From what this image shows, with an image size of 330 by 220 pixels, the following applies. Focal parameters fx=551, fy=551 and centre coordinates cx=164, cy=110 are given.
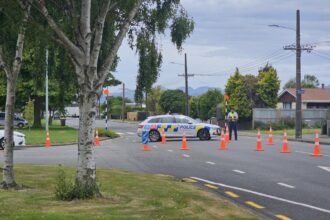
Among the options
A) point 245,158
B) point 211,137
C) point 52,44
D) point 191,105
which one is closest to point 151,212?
point 52,44

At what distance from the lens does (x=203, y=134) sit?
30766 mm

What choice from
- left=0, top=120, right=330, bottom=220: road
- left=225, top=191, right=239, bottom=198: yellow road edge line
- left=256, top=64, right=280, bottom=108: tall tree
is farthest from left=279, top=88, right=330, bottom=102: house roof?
left=225, top=191, right=239, bottom=198: yellow road edge line

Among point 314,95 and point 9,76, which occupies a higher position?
point 314,95

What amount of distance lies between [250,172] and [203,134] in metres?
15.5

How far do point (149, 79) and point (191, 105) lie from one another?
6706 cm

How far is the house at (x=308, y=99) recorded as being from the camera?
69000 millimetres

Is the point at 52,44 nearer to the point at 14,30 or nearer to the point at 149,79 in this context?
the point at 14,30

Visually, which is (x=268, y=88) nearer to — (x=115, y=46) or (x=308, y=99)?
(x=308, y=99)

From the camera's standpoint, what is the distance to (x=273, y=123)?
53.3 m

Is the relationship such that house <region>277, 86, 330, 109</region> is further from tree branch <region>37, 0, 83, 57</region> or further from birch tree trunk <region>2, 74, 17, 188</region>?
tree branch <region>37, 0, 83, 57</region>

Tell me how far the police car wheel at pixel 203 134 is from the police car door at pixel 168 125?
1498 millimetres

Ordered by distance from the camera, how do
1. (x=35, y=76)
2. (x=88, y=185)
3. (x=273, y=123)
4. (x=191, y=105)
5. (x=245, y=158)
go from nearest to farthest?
(x=88, y=185)
(x=35, y=76)
(x=245, y=158)
(x=273, y=123)
(x=191, y=105)

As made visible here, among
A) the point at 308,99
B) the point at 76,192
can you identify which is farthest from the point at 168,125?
the point at 308,99

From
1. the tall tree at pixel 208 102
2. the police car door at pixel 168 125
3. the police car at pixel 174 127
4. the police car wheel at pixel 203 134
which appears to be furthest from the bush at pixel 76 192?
the tall tree at pixel 208 102
